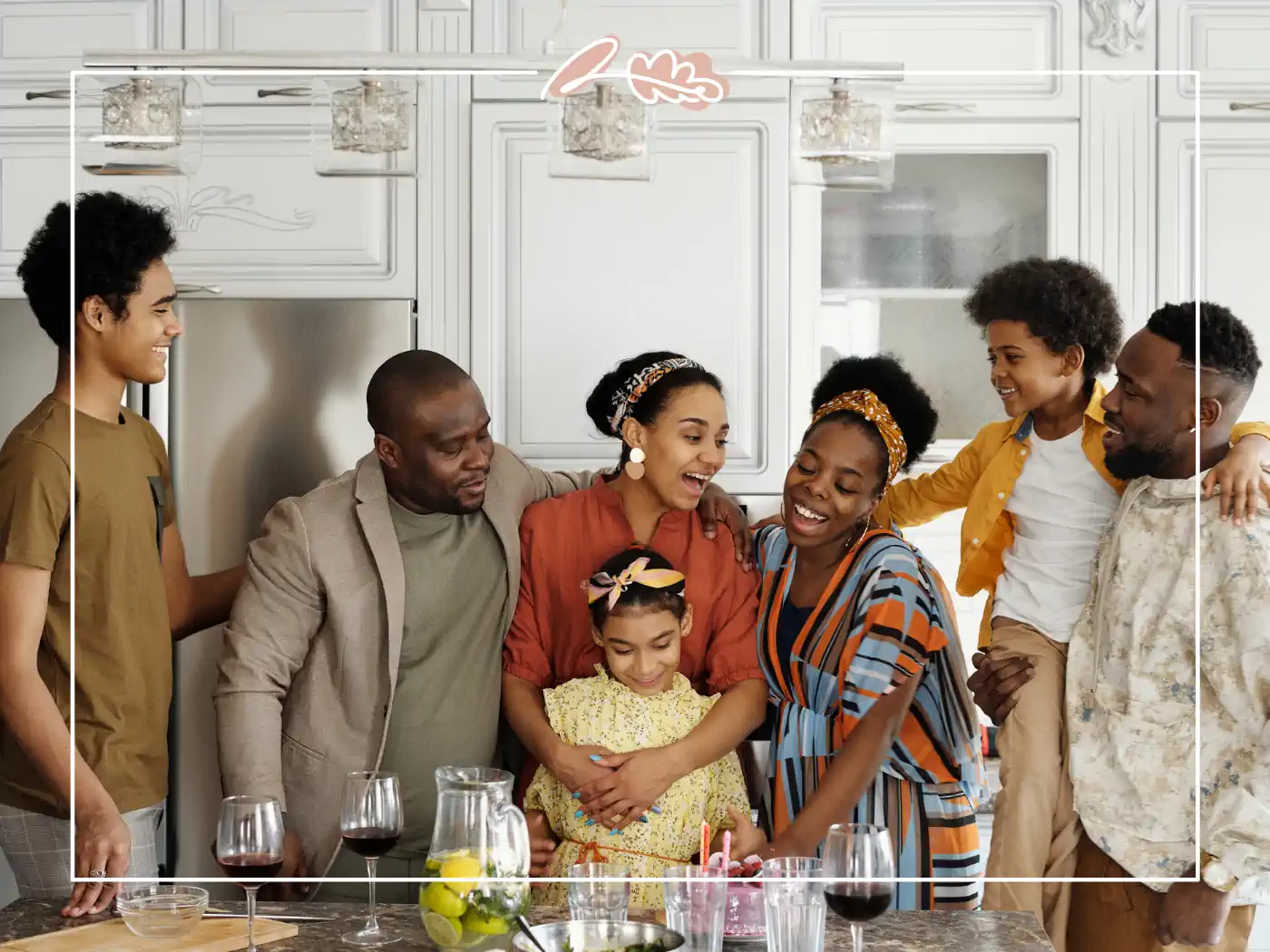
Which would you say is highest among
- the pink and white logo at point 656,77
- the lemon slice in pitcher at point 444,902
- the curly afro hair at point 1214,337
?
the pink and white logo at point 656,77

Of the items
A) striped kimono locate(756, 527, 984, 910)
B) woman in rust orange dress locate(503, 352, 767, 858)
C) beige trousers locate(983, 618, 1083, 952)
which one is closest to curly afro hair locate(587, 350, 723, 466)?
woman in rust orange dress locate(503, 352, 767, 858)

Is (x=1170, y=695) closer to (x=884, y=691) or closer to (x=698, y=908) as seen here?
(x=884, y=691)

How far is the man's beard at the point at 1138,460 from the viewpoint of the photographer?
1.99 meters

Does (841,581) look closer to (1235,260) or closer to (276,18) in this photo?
(1235,260)

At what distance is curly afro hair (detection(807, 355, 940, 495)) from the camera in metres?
2.01

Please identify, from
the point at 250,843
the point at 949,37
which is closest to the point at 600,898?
the point at 250,843

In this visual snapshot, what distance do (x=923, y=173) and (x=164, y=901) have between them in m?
1.52

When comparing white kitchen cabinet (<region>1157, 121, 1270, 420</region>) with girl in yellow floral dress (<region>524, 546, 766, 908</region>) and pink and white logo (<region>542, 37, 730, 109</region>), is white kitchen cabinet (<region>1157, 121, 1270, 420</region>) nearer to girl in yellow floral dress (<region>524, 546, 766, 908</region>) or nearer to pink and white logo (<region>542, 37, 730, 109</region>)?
pink and white logo (<region>542, 37, 730, 109</region>)

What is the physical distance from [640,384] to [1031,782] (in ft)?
2.89

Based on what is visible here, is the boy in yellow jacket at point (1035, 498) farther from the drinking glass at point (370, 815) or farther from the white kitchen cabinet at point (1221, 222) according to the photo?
the drinking glass at point (370, 815)

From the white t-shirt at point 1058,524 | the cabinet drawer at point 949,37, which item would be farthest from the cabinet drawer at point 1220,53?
the white t-shirt at point 1058,524

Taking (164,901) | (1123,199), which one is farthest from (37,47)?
(1123,199)

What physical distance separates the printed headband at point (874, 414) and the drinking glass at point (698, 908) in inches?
29.3

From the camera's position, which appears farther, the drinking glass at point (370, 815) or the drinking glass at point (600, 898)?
the drinking glass at point (370, 815)
